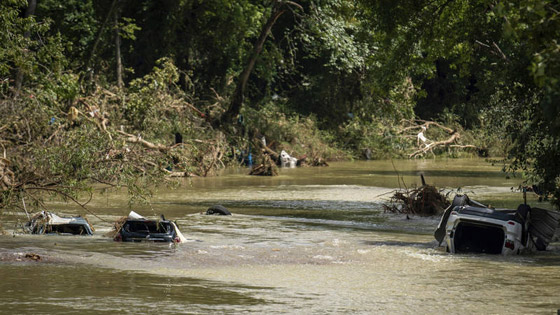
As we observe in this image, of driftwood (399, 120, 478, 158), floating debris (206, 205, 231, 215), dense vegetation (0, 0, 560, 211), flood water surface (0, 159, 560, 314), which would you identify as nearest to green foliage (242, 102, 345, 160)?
dense vegetation (0, 0, 560, 211)

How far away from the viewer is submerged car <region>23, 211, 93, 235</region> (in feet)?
73.9

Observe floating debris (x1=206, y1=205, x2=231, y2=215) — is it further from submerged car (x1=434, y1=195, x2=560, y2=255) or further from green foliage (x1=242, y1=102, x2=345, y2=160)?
green foliage (x1=242, y1=102, x2=345, y2=160)

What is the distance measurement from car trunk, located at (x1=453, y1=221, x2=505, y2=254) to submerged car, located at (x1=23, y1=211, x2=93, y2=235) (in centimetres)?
896

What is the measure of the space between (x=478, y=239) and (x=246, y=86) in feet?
108

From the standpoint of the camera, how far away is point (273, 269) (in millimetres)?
18328

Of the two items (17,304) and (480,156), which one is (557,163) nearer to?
(17,304)

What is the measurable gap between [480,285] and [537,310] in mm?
2366

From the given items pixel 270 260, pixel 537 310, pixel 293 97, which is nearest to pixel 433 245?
pixel 270 260

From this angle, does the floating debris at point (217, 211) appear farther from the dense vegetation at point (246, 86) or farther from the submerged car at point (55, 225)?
the submerged car at point (55, 225)

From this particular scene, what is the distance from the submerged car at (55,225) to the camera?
2253 cm

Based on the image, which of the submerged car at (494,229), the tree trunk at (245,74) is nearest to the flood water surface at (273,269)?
the submerged car at (494,229)

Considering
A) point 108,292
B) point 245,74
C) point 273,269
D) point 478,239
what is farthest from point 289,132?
point 108,292

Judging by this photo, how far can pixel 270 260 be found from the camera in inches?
773

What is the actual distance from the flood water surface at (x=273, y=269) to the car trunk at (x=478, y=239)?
549 millimetres
